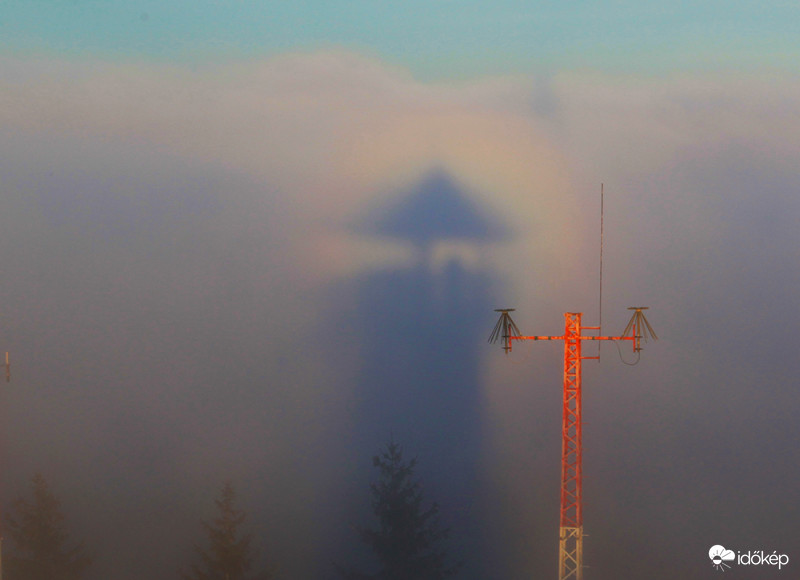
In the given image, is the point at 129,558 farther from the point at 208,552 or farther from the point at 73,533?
the point at 208,552

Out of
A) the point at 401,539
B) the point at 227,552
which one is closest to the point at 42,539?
the point at 227,552

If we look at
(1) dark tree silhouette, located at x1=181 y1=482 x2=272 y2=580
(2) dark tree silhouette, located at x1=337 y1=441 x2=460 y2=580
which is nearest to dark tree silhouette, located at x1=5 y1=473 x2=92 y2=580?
(1) dark tree silhouette, located at x1=181 y1=482 x2=272 y2=580

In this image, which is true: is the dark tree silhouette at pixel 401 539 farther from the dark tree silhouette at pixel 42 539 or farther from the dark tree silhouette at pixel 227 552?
the dark tree silhouette at pixel 42 539

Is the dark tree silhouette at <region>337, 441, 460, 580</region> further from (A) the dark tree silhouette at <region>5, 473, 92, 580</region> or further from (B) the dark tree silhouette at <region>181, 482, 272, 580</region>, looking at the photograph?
(A) the dark tree silhouette at <region>5, 473, 92, 580</region>

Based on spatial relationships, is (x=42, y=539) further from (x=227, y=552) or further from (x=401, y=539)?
(x=401, y=539)

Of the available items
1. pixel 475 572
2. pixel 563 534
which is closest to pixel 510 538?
pixel 475 572

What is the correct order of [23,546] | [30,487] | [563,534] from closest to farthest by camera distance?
[563,534], [23,546], [30,487]

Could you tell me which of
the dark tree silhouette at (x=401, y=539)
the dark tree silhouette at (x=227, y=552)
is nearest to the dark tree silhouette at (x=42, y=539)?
the dark tree silhouette at (x=227, y=552)

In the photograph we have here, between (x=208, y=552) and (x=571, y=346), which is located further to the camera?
(x=208, y=552)
